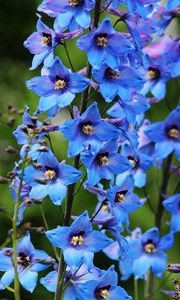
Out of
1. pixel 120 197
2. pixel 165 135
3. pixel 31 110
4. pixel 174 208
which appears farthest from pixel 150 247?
pixel 31 110

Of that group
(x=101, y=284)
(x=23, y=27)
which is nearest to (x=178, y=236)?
(x=23, y=27)

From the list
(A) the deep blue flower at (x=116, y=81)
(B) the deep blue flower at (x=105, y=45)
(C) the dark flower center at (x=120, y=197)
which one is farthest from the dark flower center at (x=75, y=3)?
(C) the dark flower center at (x=120, y=197)

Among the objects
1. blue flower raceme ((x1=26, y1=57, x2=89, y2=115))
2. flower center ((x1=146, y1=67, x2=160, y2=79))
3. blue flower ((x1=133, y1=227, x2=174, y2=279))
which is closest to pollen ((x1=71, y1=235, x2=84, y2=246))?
blue flower raceme ((x1=26, y1=57, x2=89, y2=115))

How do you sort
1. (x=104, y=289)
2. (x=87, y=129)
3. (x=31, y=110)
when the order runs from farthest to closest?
(x=31, y=110) < (x=104, y=289) < (x=87, y=129)

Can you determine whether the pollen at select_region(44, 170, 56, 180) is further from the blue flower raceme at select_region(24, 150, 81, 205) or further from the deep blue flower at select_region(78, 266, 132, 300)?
the deep blue flower at select_region(78, 266, 132, 300)

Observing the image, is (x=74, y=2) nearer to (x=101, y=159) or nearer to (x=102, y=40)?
(x=102, y=40)

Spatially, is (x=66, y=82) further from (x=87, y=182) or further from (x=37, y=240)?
(x=37, y=240)

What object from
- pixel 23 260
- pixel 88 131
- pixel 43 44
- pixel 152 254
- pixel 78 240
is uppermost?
pixel 43 44
